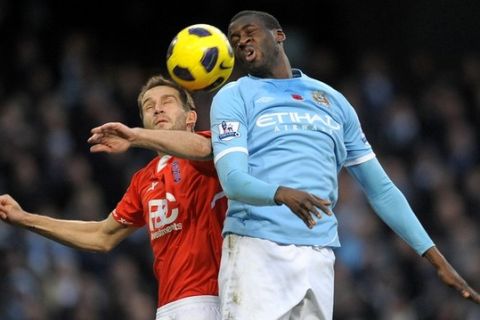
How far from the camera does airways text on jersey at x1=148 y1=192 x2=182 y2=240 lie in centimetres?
697

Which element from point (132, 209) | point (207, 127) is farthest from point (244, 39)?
point (207, 127)

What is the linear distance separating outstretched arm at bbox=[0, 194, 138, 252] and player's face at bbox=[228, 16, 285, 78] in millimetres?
1348

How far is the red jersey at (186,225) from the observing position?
6.86 metres

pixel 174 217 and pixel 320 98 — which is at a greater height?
pixel 320 98

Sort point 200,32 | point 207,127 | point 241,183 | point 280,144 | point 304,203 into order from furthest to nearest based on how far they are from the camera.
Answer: point 207,127, point 200,32, point 280,144, point 241,183, point 304,203

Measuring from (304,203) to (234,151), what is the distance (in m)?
0.55

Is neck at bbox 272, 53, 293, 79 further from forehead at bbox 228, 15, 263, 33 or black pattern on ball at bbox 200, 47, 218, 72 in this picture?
black pattern on ball at bbox 200, 47, 218, 72

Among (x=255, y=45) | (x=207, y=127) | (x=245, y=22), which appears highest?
(x=245, y=22)

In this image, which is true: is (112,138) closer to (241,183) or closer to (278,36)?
(241,183)

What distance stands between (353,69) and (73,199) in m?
5.40

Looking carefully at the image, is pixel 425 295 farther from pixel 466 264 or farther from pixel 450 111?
pixel 450 111

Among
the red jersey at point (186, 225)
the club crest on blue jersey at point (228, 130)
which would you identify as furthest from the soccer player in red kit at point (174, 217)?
the club crest on blue jersey at point (228, 130)

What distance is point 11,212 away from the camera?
7281mm

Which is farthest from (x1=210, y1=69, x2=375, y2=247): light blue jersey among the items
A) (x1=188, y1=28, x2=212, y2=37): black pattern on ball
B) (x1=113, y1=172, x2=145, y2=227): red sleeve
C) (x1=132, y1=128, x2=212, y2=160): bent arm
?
(x1=113, y1=172, x2=145, y2=227): red sleeve
